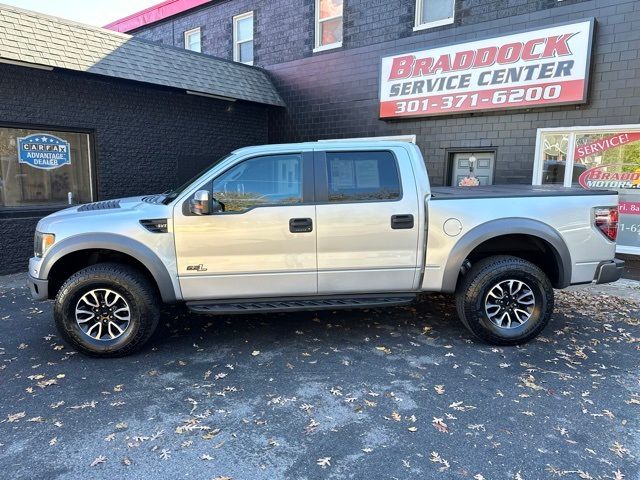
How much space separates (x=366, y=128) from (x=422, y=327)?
6.07 m

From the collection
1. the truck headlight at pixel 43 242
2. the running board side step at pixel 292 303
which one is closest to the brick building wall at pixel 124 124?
the truck headlight at pixel 43 242

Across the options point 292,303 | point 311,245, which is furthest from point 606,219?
point 292,303

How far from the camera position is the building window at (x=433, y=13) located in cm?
883

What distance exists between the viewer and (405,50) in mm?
9312

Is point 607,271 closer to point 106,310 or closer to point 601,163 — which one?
point 601,163

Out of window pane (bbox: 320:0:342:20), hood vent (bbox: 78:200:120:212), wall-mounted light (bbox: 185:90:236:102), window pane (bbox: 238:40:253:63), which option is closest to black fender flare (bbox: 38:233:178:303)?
hood vent (bbox: 78:200:120:212)

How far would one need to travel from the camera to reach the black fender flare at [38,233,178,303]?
13.2 ft

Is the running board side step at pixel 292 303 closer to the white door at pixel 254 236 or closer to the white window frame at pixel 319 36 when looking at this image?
the white door at pixel 254 236

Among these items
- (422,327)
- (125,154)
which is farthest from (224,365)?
(125,154)

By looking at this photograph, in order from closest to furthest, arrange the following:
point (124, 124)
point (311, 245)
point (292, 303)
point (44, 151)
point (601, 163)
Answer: point (311, 245) → point (292, 303) → point (601, 163) → point (44, 151) → point (124, 124)

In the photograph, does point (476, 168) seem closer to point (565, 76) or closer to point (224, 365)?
point (565, 76)

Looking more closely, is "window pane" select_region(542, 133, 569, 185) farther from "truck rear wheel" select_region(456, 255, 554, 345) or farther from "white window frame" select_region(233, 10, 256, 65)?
"white window frame" select_region(233, 10, 256, 65)

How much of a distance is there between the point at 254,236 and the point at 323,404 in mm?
1615

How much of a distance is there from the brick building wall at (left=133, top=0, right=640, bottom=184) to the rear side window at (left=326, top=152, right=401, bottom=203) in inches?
197
